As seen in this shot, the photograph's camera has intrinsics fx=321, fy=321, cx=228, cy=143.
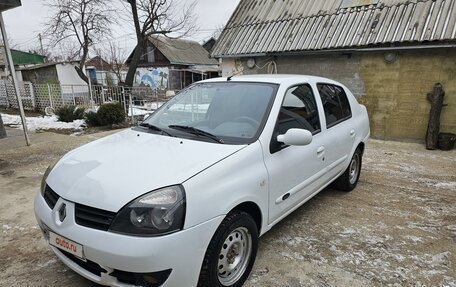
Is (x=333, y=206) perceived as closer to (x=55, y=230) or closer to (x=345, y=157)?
(x=345, y=157)

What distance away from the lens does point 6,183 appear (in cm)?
496

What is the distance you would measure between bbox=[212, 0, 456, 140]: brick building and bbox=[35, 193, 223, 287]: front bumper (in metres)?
7.46

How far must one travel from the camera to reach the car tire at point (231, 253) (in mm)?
2156

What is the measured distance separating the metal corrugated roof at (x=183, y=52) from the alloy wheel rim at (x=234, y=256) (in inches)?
1067

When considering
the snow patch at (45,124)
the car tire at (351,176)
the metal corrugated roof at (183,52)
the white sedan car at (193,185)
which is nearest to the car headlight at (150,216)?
the white sedan car at (193,185)

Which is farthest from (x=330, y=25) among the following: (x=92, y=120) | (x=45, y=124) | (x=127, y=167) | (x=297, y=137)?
(x=45, y=124)

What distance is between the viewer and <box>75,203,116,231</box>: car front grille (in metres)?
1.97

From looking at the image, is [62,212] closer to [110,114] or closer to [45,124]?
[110,114]

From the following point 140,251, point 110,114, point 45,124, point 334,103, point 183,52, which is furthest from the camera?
point 183,52

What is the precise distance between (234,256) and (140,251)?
2.88 feet

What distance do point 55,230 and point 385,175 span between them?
5060mm

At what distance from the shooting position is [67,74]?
19.1 meters

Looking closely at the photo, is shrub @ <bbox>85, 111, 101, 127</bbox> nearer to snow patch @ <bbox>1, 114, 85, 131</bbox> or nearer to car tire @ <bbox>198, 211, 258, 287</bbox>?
A: snow patch @ <bbox>1, 114, 85, 131</bbox>

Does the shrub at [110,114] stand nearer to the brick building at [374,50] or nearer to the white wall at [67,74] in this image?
the brick building at [374,50]
